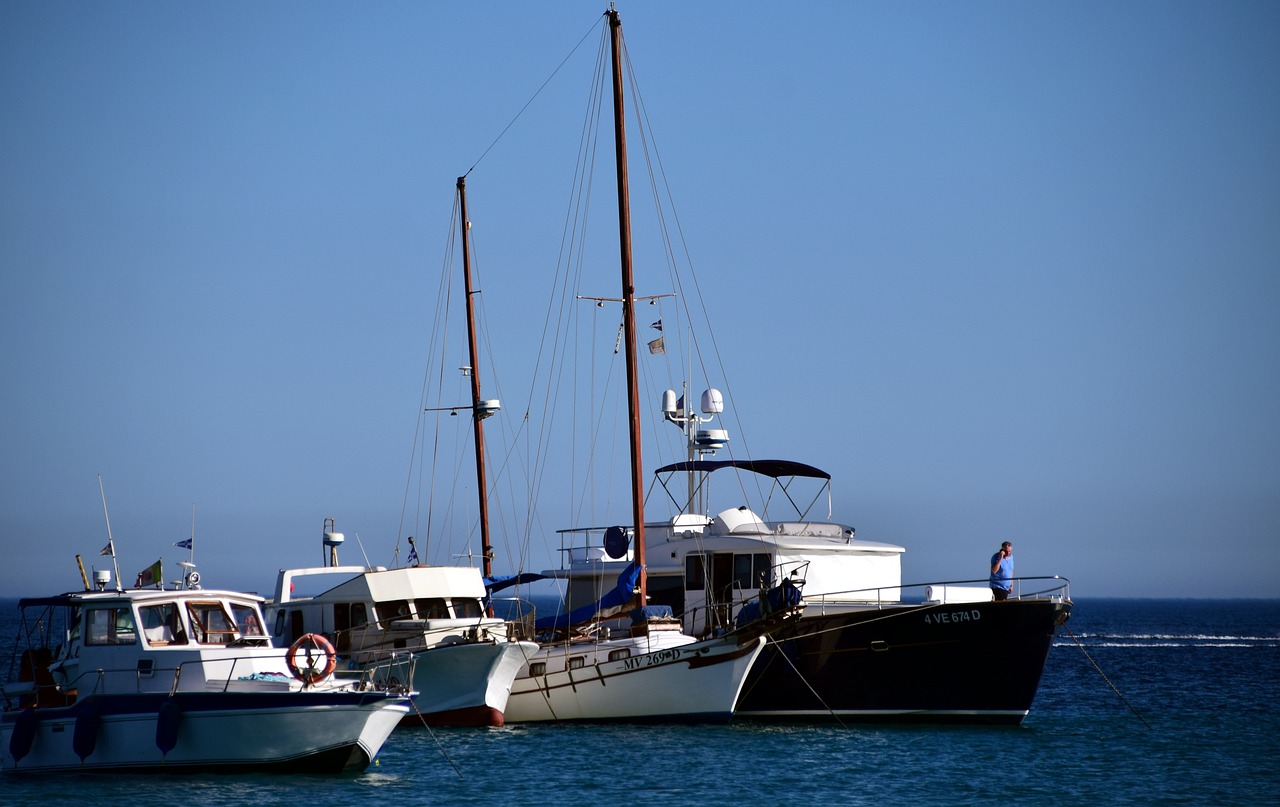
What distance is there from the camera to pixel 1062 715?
119 ft

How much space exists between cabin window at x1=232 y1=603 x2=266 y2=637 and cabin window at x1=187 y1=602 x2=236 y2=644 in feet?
0.70

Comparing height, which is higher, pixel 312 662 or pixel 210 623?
pixel 210 623

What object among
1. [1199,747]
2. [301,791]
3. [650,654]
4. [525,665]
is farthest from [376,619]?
[1199,747]

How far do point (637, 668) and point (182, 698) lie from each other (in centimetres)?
1018

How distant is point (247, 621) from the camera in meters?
25.2

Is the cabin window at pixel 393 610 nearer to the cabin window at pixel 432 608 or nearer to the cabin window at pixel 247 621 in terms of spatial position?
the cabin window at pixel 432 608

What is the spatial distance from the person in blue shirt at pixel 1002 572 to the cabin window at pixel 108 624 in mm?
16906

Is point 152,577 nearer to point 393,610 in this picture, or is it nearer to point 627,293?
point 393,610

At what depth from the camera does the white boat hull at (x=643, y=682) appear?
1147 inches

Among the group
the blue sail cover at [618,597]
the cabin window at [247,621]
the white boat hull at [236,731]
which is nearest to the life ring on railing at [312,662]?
the white boat hull at [236,731]

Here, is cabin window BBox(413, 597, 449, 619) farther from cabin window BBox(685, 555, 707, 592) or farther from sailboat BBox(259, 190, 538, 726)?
cabin window BBox(685, 555, 707, 592)

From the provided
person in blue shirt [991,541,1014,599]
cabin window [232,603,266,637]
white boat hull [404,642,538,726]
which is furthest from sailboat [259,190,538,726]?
person in blue shirt [991,541,1014,599]

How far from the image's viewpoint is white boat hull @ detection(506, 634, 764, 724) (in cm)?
2912

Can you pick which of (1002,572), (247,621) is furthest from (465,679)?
(1002,572)
